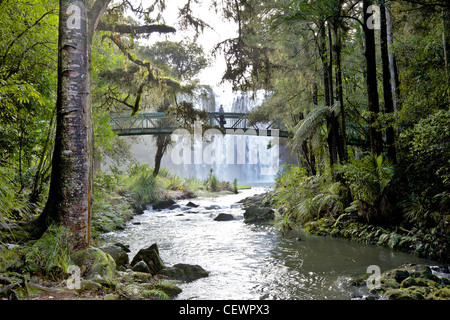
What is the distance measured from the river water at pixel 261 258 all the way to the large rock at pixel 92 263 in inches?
41.4

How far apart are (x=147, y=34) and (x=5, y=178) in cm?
506

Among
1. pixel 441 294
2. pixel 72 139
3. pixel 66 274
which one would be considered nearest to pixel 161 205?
pixel 72 139

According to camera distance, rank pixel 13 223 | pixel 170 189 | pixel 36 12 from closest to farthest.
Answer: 1. pixel 13 223
2. pixel 36 12
3. pixel 170 189

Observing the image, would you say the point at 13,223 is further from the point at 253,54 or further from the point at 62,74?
the point at 253,54

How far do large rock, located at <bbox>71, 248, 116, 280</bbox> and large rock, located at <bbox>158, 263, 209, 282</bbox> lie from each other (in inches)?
47.8

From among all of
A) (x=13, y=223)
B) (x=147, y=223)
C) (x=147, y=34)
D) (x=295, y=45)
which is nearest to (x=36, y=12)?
(x=147, y=34)

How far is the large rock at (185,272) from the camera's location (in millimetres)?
4984

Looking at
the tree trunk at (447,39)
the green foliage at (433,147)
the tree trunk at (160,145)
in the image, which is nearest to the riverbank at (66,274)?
the green foliage at (433,147)

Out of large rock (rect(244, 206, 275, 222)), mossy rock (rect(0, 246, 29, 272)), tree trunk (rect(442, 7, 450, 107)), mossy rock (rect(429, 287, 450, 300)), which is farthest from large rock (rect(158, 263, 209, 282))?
large rock (rect(244, 206, 275, 222))

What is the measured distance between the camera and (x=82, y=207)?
409 centimetres

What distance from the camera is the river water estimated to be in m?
4.38

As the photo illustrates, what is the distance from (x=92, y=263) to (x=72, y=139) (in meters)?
1.62

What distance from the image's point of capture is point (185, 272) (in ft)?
16.7
